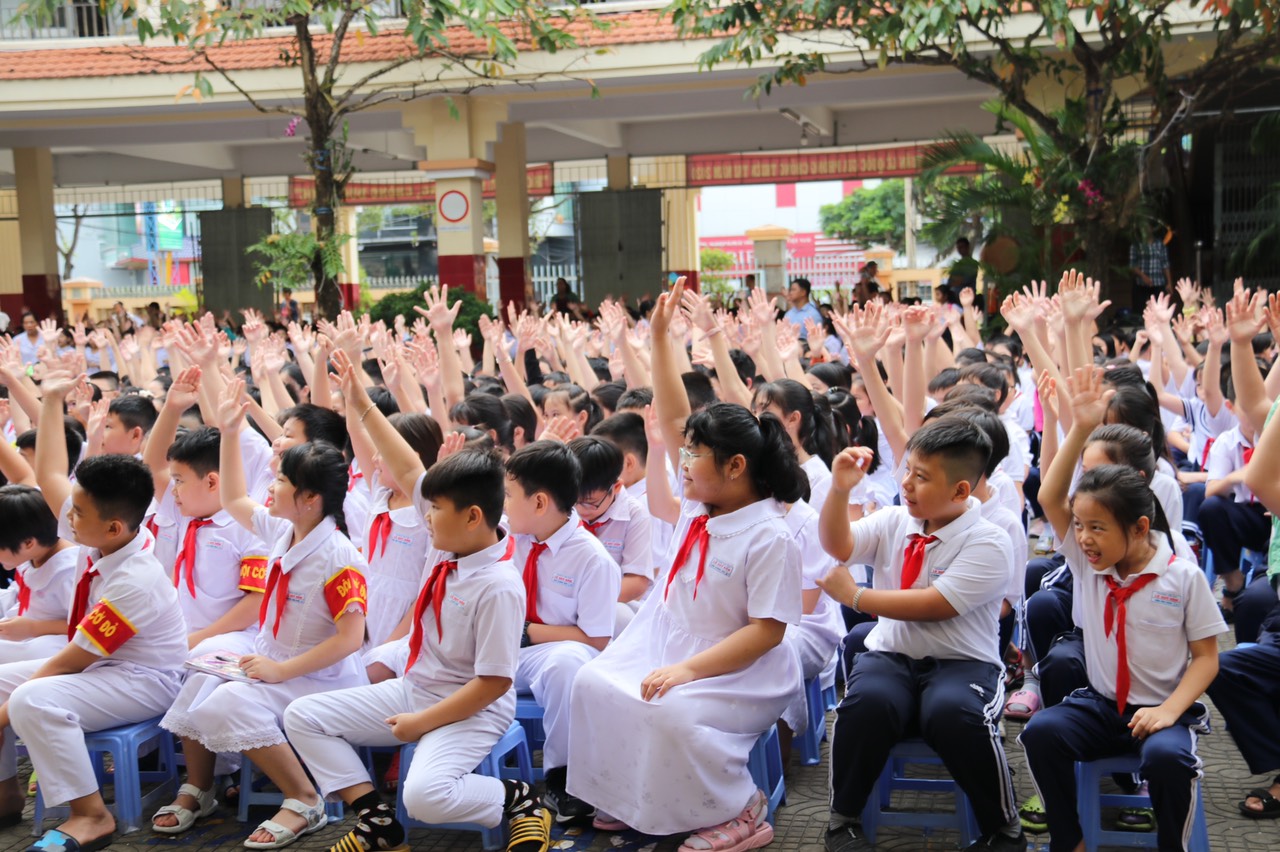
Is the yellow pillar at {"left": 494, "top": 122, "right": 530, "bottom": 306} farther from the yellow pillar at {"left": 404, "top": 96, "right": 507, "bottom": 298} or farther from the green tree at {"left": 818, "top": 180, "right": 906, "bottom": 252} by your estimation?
the green tree at {"left": 818, "top": 180, "right": 906, "bottom": 252}

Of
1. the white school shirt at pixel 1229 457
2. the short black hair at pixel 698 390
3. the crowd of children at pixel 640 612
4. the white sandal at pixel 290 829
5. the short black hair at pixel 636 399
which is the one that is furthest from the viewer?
the short black hair at pixel 698 390

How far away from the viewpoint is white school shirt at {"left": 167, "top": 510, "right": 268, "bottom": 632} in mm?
3818

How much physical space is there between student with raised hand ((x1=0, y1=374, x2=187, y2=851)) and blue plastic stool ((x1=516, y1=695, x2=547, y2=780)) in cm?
97

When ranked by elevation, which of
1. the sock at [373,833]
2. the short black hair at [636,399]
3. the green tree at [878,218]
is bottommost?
the sock at [373,833]

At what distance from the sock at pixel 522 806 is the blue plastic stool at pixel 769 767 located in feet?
1.82

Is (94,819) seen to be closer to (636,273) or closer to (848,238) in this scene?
(636,273)

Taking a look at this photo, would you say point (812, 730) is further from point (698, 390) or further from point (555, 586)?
point (698, 390)

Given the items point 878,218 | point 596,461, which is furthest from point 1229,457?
point 878,218

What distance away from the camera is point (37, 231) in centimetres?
1455

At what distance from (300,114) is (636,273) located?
609 cm

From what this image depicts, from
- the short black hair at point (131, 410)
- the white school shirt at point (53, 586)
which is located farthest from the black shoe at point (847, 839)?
the short black hair at point (131, 410)

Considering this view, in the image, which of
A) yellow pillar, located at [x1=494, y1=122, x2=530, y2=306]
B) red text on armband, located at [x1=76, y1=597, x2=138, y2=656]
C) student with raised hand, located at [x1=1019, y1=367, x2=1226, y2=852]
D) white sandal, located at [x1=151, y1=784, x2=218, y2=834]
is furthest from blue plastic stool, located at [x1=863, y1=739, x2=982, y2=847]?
yellow pillar, located at [x1=494, y1=122, x2=530, y2=306]

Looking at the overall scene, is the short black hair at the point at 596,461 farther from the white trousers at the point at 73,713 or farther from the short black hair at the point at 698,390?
the white trousers at the point at 73,713

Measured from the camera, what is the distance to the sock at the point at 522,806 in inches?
121
